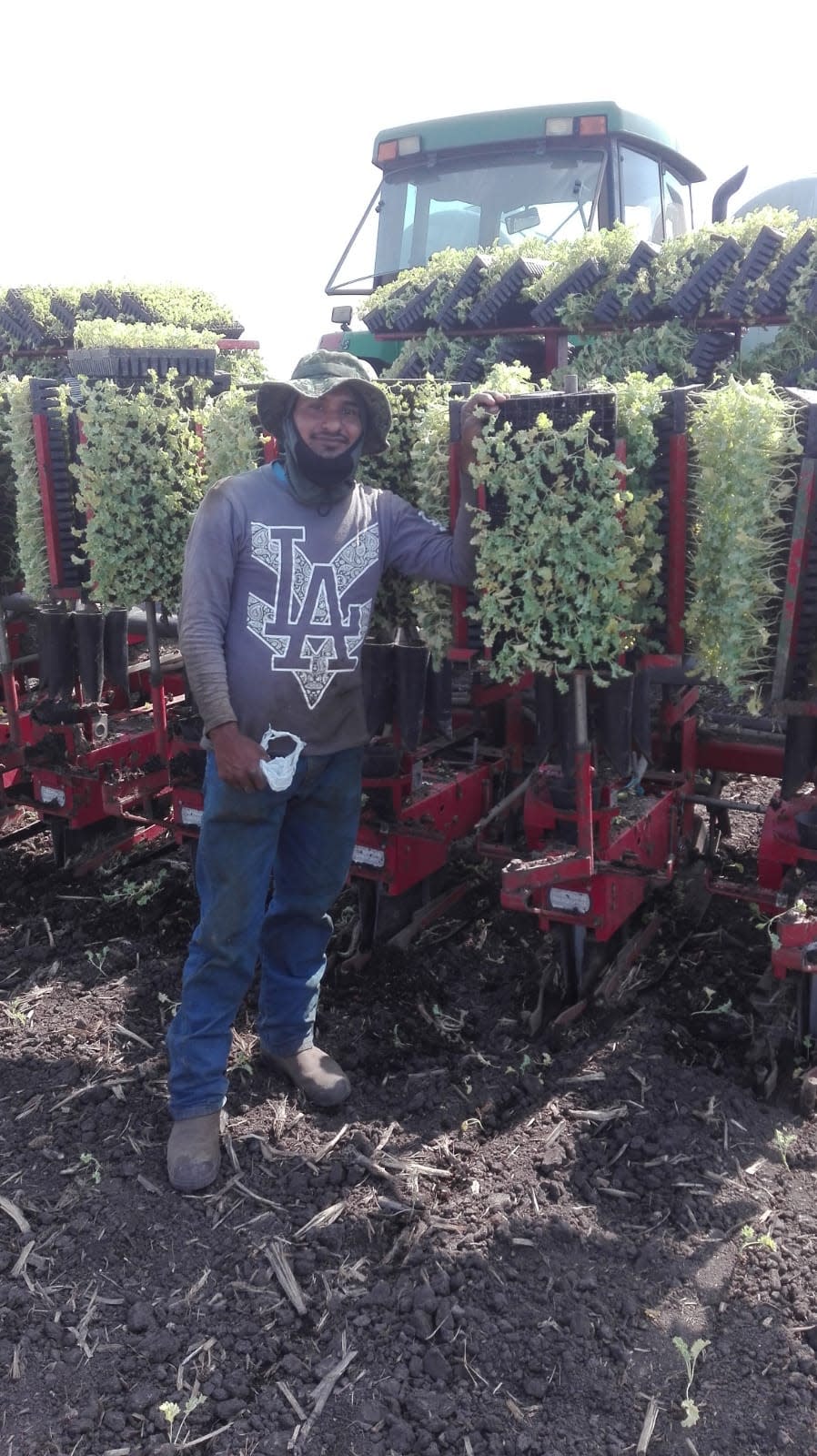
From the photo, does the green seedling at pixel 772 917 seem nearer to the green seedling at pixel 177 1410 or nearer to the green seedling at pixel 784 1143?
the green seedling at pixel 784 1143

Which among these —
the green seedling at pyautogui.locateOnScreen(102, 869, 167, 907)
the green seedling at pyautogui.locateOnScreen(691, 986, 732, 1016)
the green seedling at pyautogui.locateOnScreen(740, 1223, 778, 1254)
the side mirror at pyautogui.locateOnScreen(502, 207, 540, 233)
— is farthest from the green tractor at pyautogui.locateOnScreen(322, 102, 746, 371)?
the green seedling at pyautogui.locateOnScreen(740, 1223, 778, 1254)

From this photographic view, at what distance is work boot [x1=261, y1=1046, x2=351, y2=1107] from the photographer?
363 cm

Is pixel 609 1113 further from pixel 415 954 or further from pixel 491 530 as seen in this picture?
pixel 491 530

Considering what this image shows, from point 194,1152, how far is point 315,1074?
0.51 m

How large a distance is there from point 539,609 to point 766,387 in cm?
88

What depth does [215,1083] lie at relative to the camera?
339cm

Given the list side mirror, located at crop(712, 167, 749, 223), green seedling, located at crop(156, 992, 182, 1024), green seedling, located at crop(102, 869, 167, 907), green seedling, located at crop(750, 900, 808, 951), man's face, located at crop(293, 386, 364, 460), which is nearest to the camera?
man's face, located at crop(293, 386, 364, 460)

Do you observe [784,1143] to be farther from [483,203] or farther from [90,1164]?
[483,203]

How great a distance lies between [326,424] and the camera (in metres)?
3.28

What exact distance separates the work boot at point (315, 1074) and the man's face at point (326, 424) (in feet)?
6.02

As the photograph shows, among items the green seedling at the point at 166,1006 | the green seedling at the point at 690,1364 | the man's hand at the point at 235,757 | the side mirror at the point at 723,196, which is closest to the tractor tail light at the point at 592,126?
the side mirror at the point at 723,196

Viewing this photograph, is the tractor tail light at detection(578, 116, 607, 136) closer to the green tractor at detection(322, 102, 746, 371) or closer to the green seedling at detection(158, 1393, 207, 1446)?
the green tractor at detection(322, 102, 746, 371)

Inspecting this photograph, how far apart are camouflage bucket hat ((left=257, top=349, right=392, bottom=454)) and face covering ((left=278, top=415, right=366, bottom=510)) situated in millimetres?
97

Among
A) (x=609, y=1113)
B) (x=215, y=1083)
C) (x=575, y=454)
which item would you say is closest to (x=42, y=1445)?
(x=215, y=1083)
